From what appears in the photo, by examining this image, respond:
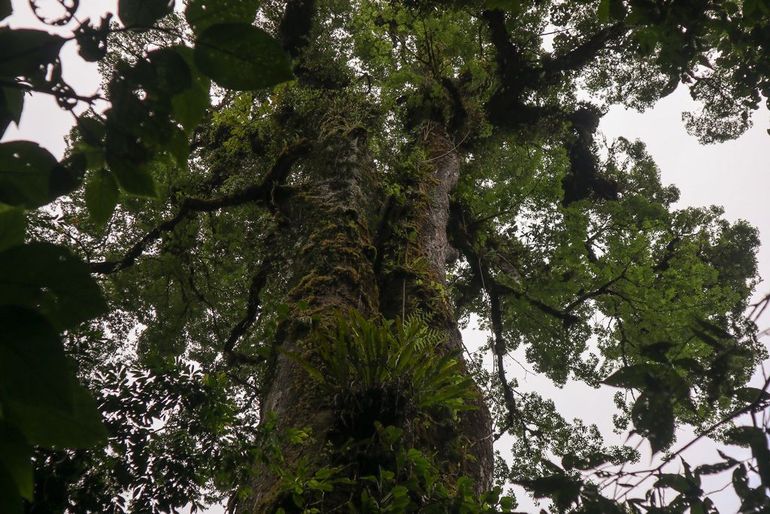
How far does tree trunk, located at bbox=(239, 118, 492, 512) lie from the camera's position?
110 inches

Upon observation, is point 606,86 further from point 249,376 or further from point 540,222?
point 249,376

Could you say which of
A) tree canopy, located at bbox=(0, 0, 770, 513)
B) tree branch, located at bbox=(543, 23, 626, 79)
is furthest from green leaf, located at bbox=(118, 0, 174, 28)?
tree branch, located at bbox=(543, 23, 626, 79)

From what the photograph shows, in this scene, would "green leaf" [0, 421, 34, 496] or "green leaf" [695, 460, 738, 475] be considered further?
"green leaf" [695, 460, 738, 475]

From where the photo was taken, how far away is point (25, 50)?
83cm

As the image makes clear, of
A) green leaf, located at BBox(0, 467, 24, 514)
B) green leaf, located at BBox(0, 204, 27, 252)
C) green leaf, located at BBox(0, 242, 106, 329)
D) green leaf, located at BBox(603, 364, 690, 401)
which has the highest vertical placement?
green leaf, located at BBox(603, 364, 690, 401)

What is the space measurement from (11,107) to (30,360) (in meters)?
0.49

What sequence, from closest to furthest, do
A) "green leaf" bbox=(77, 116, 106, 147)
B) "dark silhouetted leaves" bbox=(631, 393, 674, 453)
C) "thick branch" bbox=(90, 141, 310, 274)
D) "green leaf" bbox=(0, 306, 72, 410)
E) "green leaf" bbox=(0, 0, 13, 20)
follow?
"green leaf" bbox=(0, 306, 72, 410) → "green leaf" bbox=(0, 0, 13, 20) → "green leaf" bbox=(77, 116, 106, 147) → "dark silhouetted leaves" bbox=(631, 393, 674, 453) → "thick branch" bbox=(90, 141, 310, 274)

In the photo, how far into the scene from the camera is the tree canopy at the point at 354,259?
88cm

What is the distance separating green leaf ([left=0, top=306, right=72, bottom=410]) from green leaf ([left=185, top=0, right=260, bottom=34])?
49cm

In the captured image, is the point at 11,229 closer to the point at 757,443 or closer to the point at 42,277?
the point at 42,277

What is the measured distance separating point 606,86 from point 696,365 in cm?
863

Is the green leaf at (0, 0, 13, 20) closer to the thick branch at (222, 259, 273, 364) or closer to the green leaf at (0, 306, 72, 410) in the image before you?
the green leaf at (0, 306, 72, 410)

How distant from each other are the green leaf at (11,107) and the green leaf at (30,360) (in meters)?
0.39

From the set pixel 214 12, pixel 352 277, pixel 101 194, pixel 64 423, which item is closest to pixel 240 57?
pixel 214 12
